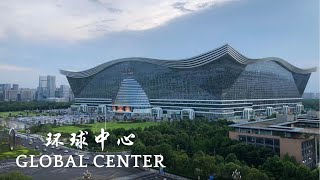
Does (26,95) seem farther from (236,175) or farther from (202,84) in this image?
(236,175)

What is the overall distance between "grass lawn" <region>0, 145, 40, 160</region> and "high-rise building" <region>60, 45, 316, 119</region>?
20.8 metres

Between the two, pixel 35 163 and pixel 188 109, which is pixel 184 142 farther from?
pixel 188 109

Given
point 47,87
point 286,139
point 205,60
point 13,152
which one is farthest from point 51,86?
point 286,139

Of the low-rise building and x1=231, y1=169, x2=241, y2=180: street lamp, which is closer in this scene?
x1=231, y1=169, x2=241, y2=180: street lamp

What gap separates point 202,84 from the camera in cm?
3831

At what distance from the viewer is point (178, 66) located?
1590 inches

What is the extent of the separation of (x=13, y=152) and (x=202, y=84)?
2268cm

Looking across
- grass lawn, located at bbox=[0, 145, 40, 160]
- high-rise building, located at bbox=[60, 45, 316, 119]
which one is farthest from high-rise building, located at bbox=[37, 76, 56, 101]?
grass lawn, located at bbox=[0, 145, 40, 160]

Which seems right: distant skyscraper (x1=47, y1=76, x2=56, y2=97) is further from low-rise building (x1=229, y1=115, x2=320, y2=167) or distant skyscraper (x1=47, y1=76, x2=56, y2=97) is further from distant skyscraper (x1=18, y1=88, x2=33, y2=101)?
low-rise building (x1=229, y1=115, x2=320, y2=167)

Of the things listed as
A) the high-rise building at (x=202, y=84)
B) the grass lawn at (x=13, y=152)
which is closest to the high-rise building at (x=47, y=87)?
the high-rise building at (x=202, y=84)

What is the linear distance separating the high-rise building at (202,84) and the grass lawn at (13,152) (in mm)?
20837

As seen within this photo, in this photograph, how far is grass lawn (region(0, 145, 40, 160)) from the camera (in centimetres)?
1897

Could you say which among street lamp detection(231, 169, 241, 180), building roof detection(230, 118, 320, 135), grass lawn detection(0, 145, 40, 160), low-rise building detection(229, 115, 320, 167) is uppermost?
building roof detection(230, 118, 320, 135)

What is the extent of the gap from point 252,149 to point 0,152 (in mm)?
13588
